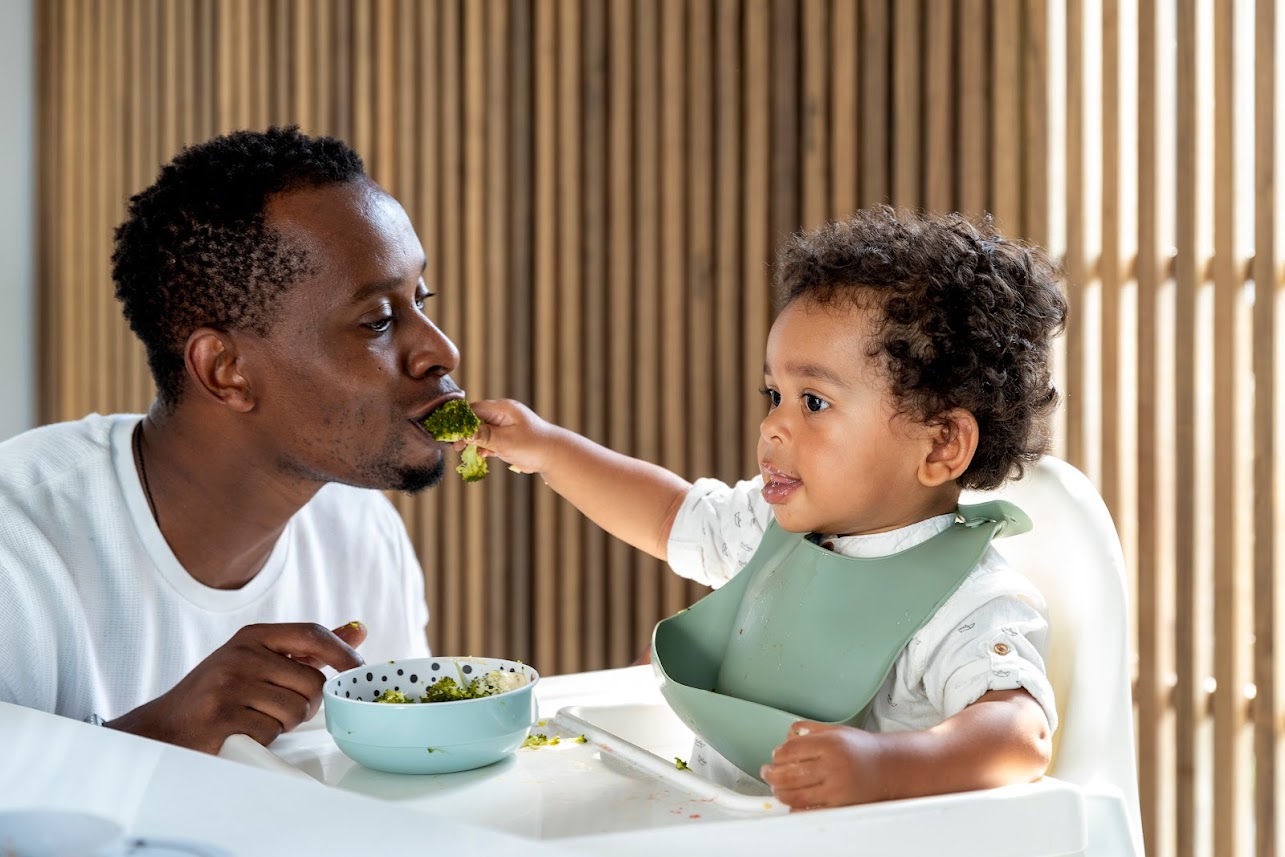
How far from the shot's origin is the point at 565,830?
1.00 m

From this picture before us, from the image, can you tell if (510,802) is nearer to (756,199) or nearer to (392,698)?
(392,698)

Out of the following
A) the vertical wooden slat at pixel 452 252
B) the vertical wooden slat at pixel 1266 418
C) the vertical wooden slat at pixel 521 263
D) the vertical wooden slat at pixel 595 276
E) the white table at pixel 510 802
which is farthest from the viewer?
the vertical wooden slat at pixel 452 252

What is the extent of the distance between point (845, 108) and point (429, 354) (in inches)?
61.6

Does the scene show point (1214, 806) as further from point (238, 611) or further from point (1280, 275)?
point (238, 611)

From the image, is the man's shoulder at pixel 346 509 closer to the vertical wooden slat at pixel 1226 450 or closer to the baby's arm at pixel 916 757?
the baby's arm at pixel 916 757

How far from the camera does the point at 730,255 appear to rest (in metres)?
3.12

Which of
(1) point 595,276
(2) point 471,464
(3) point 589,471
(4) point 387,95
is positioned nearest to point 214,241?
(2) point 471,464

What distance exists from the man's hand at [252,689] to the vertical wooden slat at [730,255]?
1.87 meters

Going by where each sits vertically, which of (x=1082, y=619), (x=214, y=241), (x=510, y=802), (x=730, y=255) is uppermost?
(x=730, y=255)

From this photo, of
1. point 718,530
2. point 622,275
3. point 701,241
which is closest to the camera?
point 718,530

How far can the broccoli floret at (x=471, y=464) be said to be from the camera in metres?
1.70

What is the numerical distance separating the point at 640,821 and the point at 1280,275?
1848 millimetres

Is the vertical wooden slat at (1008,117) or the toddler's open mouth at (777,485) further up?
the vertical wooden slat at (1008,117)

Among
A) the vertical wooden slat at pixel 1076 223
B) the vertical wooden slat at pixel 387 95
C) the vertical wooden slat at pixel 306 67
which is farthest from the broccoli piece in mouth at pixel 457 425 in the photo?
the vertical wooden slat at pixel 306 67
